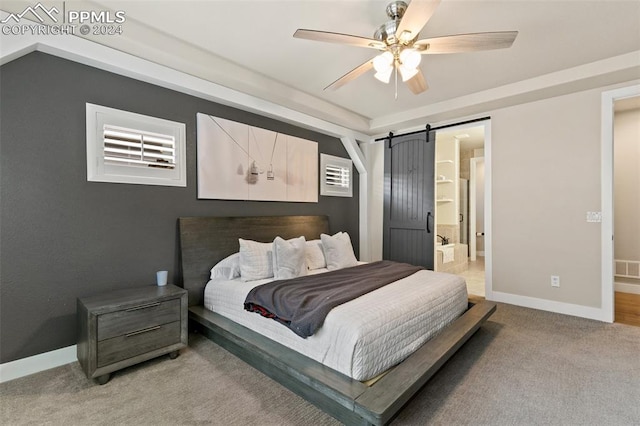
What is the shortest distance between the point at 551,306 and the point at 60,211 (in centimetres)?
526

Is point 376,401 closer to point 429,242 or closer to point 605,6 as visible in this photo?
point 605,6

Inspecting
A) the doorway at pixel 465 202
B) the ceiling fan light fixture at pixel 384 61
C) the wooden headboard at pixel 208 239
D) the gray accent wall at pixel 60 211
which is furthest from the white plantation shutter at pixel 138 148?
the doorway at pixel 465 202

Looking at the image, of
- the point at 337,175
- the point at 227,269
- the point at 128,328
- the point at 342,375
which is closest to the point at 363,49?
the point at 337,175

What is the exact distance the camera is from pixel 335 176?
4.96 metres

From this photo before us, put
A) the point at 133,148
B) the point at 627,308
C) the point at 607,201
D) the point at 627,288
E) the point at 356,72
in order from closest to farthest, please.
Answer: the point at 356,72
the point at 133,148
the point at 607,201
the point at 627,308
the point at 627,288

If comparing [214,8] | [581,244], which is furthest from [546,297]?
[214,8]

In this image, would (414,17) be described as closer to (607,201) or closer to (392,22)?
(392,22)

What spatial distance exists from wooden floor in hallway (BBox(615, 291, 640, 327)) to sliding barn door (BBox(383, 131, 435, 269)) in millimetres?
2206

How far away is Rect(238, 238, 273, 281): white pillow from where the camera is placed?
297 centimetres

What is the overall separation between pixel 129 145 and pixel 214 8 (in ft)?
4.69

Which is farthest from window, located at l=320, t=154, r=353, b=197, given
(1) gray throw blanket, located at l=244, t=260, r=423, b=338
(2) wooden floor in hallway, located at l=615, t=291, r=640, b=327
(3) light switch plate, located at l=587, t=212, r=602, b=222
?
(2) wooden floor in hallway, located at l=615, t=291, r=640, b=327

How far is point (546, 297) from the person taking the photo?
12.1 feet

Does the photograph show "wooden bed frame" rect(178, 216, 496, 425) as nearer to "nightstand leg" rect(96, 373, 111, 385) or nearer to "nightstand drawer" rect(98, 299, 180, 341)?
"nightstand drawer" rect(98, 299, 180, 341)

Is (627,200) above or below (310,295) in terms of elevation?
above
